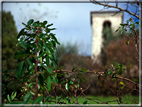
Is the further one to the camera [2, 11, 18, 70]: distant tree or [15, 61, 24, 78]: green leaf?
[2, 11, 18, 70]: distant tree

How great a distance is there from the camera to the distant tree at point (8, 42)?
740cm

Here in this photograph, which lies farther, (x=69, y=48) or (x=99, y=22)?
(x=99, y=22)

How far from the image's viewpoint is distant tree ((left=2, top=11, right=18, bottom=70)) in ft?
24.3

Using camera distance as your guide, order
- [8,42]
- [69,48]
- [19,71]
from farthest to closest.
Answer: [69,48] → [8,42] → [19,71]

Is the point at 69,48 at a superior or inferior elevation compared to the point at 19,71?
superior

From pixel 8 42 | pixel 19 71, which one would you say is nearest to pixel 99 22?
pixel 8 42

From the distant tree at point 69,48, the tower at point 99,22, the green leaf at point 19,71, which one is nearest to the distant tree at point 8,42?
the distant tree at point 69,48

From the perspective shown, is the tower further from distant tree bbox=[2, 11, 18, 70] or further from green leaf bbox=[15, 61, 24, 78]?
green leaf bbox=[15, 61, 24, 78]

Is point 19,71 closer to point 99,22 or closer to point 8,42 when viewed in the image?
point 8,42

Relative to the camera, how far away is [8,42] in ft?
26.3

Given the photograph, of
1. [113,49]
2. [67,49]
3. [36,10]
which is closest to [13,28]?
[36,10]

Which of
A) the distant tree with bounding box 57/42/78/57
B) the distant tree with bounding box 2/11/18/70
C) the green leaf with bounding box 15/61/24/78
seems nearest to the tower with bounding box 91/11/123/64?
the distant tree with bounding box 57/42/78/57

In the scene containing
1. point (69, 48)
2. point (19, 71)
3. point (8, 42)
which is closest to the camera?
point (19, 71)

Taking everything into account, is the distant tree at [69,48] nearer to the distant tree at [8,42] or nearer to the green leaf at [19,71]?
the distant tree at [8,42]
